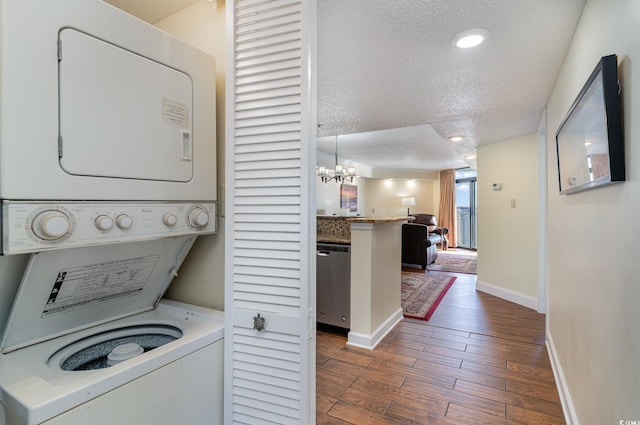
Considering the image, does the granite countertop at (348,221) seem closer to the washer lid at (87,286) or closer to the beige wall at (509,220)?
the washer lid at (87,286)

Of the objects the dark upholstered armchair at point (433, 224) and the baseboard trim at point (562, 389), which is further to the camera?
the dark upholstered armchair at point (433, 224)

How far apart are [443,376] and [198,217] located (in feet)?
6.77

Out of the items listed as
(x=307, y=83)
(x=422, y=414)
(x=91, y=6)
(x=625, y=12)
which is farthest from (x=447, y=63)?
(x=422, y=414)

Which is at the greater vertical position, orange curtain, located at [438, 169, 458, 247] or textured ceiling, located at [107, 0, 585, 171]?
textured ceiling, located at [107, 0, 585, 171]

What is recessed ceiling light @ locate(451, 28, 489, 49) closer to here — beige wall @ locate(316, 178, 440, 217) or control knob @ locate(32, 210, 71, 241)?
control knob @ locate(32, 210, 71, 241)

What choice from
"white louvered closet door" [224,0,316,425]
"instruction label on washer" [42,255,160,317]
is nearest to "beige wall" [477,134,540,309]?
"white louvered closet door" [224,0,316,425]

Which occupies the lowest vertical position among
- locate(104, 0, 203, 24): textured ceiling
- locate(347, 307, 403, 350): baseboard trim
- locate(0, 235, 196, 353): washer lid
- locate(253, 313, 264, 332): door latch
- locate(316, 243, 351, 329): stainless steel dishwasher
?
locate(347, 307, 403, 350): baseboard trim

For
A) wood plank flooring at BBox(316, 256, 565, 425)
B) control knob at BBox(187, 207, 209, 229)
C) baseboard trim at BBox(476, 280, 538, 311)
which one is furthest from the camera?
baseboard trim at BBox(476, 280, 538, 311)

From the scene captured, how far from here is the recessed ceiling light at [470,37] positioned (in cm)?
167

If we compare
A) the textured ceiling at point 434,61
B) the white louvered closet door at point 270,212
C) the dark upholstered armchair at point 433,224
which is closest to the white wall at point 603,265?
the textured ceiling at point 434,61

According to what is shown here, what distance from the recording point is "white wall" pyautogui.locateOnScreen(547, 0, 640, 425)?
3.07ft

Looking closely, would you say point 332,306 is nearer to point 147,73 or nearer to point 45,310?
point 45,310

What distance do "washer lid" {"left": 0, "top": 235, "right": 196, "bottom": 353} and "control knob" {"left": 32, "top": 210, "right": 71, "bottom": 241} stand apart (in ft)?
0.36

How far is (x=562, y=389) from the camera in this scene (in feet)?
6.38
